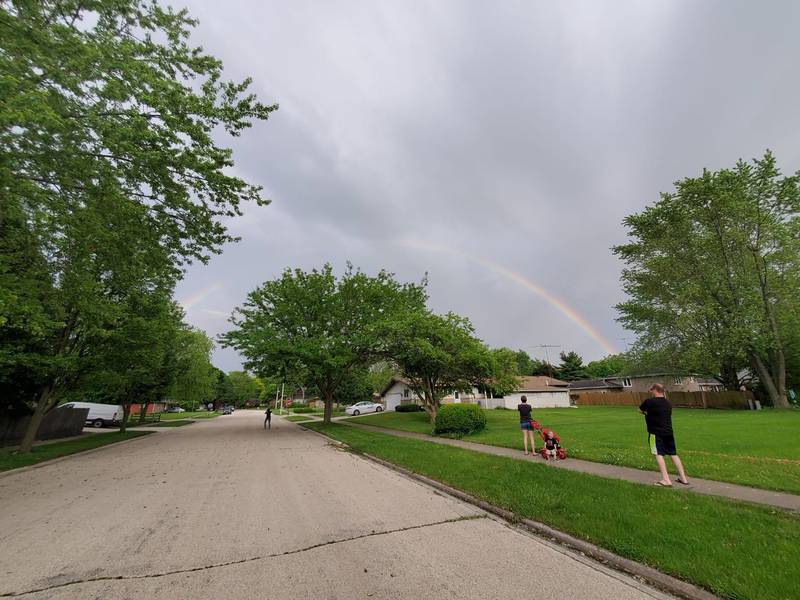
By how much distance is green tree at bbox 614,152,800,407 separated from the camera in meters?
27.5

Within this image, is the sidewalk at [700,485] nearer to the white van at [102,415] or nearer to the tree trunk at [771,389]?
the tree trunk at [771,389]

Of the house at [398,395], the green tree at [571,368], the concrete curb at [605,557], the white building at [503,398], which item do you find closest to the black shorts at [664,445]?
the concrete curb at [605,557]

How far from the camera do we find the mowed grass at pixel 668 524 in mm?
3534

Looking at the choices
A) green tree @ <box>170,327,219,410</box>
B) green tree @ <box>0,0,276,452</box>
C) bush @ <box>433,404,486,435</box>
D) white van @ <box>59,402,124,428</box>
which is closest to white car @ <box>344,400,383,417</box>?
green tree @ <box>170,327,219,410</box>

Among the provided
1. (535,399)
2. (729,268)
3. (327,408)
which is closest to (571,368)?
(535,399)

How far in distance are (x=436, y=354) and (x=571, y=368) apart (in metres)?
68.7

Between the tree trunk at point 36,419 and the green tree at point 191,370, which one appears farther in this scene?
the green tree at point 191,370

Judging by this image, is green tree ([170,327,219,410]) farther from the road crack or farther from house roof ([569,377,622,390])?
house roof ([569,377,622,390])

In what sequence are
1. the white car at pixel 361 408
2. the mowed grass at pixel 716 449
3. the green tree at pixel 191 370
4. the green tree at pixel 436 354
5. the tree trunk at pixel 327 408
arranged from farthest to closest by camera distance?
the white car at pixel 361 408
the green tree at pixel 191 370
the tree trunk at pixel 327 408
the green tree at pixel 436 354
the mowed grass at pixel 716 449

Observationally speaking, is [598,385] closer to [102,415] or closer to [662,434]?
[662,434]

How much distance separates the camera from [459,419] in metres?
16.1

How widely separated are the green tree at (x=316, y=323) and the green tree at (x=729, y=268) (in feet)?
76.7

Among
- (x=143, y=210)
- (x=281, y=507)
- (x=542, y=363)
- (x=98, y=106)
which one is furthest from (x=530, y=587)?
(x=542, y=363)

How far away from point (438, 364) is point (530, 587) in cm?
1649
